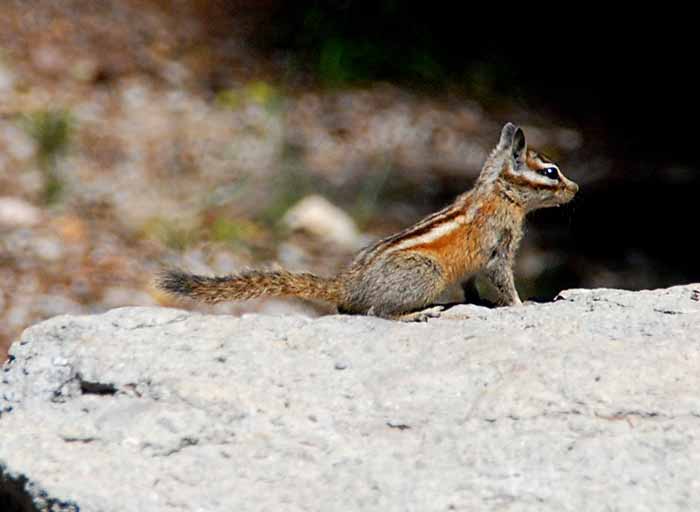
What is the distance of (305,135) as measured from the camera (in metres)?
8.59

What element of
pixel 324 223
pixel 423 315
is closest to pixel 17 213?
pixel 324 223

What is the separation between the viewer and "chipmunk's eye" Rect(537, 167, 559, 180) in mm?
5125

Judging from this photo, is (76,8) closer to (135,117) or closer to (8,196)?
(135,117)

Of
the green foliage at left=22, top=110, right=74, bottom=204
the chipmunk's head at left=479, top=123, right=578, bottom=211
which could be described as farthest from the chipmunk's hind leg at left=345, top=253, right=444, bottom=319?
the green foliage at left=22, top=110, right=74, bottom=204

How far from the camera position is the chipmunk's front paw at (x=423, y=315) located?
4.57 meters

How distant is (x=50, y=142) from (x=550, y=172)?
345 centimetres

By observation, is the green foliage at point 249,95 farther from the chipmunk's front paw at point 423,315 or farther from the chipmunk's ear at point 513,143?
the chipmunk's front paw at point 423,315

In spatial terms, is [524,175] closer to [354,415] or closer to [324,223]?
[354,415]

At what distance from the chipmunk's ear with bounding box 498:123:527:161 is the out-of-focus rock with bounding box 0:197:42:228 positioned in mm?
3057

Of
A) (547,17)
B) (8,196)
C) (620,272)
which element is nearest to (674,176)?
(620,272)

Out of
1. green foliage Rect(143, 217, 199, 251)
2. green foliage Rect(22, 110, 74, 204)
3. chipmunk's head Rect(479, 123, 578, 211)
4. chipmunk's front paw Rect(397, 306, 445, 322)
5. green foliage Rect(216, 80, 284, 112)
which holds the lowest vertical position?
chipmunk's front paw Rect(397, 306, 445, 322)

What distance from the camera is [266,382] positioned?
3.86m

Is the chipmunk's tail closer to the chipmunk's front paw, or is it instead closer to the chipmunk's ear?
the chipmunk's front paw

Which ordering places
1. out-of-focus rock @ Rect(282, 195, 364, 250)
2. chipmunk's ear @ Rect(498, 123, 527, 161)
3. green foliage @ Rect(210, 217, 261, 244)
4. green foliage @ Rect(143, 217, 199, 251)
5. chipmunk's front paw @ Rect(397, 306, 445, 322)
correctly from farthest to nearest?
out-of-focus rock @ Rect(282, 195, 364, 250), green foliage @ Rect(210, 217, 261, 244), green foliage @ Rect(143, 217, 199, 251), chipmunk's ear @ Rect(498, 123, 527, 161), chipmunk's front paw @ Rect(397, 306, 445, 322)
